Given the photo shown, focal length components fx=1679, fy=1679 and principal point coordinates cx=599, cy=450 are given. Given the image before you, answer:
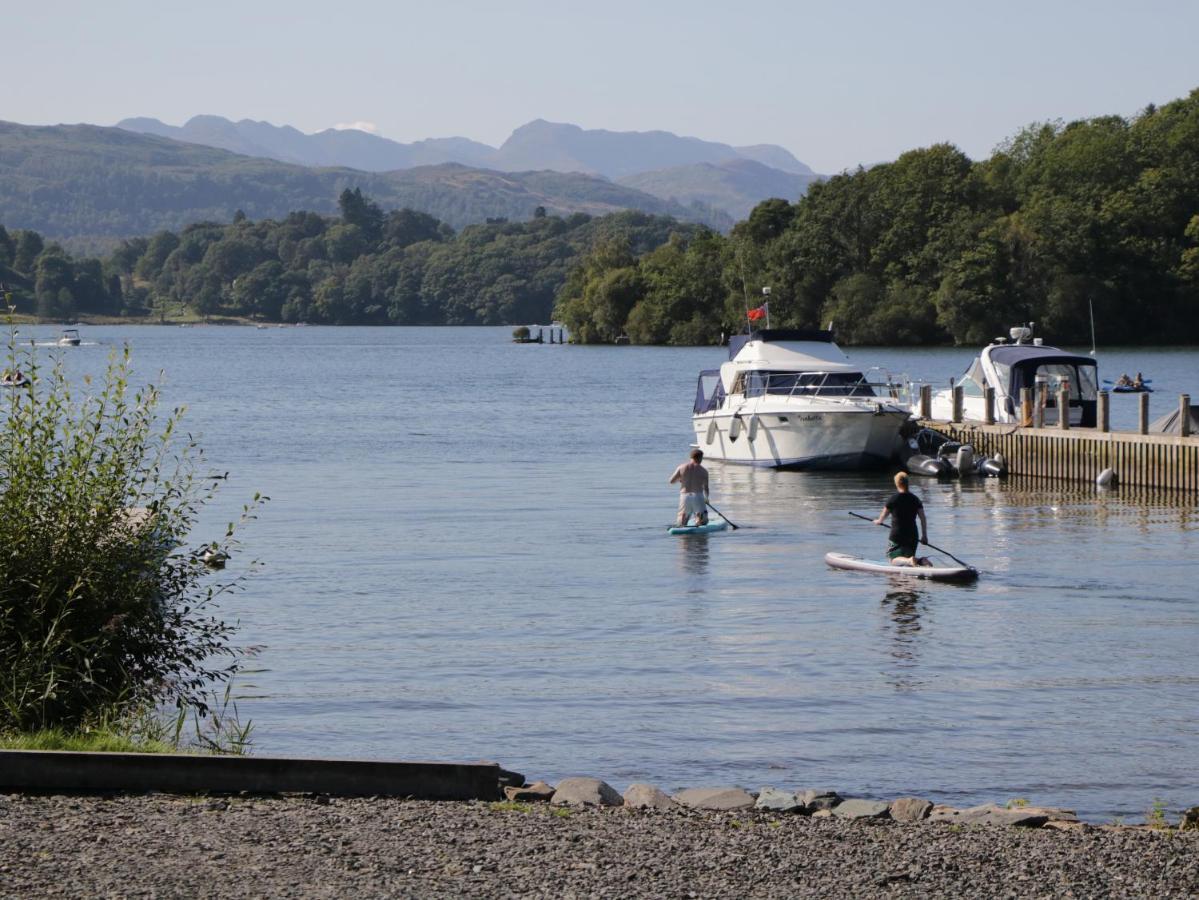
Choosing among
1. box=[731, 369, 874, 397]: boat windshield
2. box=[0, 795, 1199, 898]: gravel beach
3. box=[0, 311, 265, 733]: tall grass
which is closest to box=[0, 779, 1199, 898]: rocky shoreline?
box=[0, 795, 1199, 898]: gravel beach

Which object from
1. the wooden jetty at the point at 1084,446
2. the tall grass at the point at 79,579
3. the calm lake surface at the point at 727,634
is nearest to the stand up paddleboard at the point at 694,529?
the calm lake surface at the point at 727,634

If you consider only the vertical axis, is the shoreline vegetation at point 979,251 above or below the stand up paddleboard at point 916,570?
above

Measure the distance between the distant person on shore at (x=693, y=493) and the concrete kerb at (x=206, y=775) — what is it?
68.9 ft

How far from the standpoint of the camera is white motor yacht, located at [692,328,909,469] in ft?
153

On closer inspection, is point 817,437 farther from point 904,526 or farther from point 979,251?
point 979,251

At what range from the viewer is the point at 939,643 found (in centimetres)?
2153

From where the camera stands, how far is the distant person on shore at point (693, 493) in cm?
3253

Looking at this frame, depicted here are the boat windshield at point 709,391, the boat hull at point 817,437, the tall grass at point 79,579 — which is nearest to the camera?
the tall grass at point 79,579

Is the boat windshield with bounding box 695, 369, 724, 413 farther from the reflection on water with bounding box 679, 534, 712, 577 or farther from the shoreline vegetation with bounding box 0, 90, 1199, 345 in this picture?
the shoreline vegetation with bounding box 0, 90, 1199, 345

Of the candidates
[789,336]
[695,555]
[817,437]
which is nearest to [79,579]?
[695,555]

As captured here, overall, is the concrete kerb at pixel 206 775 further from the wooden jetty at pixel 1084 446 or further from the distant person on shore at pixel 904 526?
the wooden jetty at pixel 1084 446

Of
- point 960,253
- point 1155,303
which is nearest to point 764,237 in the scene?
point 960,253

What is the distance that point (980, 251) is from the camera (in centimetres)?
14125

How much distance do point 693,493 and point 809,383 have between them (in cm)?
1593
